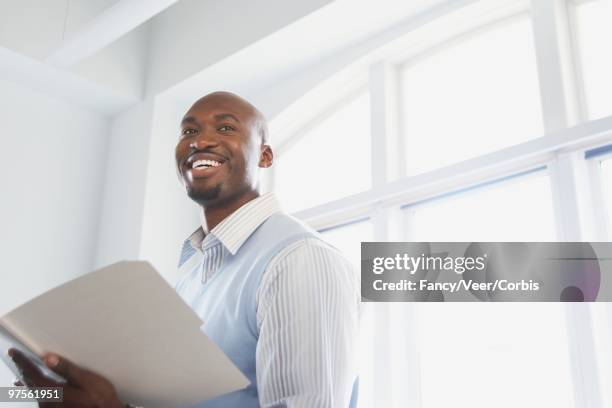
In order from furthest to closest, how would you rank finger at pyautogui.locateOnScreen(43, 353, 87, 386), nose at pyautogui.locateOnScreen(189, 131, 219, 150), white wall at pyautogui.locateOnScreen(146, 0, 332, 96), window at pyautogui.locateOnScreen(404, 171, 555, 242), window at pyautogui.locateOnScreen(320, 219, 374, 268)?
1. white wall at pyautogui.locateOnScreen(146, 0, 332, 96)
2. window at pyautogui.locateOnScreen(320, 219, 374, 268)
3. window at pyautogui.locateOnScreen(404, 171, 555, 242)
4. nose at pyautogui.locateOnScreen(189, 131, 219, 150)
5. finger at pyautogui.locateOnScreen(43, 353, 87, 386)

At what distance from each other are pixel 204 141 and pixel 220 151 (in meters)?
0.04

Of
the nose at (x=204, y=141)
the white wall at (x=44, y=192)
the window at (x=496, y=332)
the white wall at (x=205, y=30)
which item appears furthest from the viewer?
the white wall at (x=44, y=192)

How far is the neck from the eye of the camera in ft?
4.32

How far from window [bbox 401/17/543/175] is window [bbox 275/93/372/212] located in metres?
0.24

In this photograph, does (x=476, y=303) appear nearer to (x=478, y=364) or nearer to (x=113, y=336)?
(x=478, y=364)

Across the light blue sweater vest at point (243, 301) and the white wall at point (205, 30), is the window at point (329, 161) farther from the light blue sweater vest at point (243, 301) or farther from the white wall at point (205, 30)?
the light blue sweater vest at point (243, 301)

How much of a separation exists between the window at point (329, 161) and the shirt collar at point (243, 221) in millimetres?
1568

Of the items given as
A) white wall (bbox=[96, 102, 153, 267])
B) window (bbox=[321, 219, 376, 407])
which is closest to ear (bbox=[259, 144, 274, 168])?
window (bbox=[321, 219, 376, 407])

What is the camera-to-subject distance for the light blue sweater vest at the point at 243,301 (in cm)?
103

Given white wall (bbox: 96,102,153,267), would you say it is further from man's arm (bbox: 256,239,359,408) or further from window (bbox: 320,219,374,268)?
man's arm (bbox: 256,239,359,408)

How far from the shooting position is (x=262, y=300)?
1.01 meters

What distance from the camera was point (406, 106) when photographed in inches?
110

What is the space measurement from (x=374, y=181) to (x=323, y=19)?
29.2 inches

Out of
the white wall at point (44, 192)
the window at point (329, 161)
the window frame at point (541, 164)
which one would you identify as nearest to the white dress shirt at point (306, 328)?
the window frame at point (541, 164)
